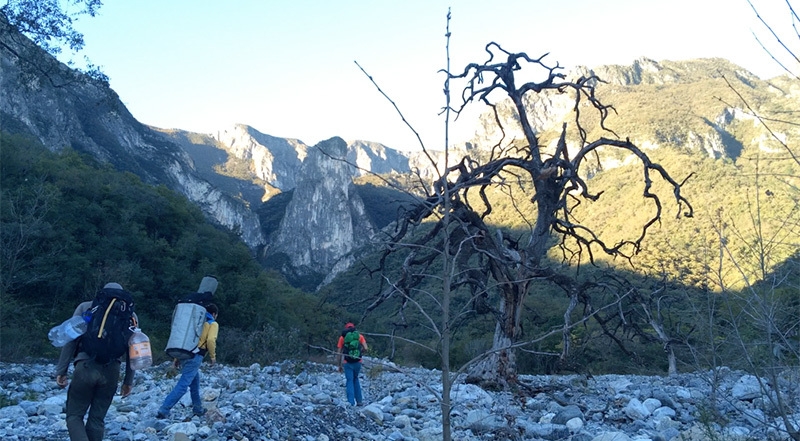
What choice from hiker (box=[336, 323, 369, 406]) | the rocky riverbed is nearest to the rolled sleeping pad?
the rocky riverbed

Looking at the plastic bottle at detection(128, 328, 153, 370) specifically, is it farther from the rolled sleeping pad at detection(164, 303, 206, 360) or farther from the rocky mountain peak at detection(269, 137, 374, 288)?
the rocky mountain peak at detection(269, 137, 374, 288)

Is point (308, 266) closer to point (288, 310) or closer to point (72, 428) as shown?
point (288, 310)

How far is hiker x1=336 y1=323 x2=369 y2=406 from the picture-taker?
323 inches

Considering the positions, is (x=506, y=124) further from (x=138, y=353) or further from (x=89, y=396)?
(x=89, y=396)

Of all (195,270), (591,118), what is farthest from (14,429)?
(591,118)

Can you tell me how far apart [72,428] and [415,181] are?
3408 mm

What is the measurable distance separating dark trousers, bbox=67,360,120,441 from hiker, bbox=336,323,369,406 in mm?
3764

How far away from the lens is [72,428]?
14.9 feet

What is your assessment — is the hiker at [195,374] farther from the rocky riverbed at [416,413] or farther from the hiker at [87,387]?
the hiker at [87,387]

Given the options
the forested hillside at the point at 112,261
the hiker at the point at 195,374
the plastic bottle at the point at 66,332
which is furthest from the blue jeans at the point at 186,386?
the forested hillside at the point at 112,261

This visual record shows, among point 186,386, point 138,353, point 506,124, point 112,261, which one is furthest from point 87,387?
point 506,124

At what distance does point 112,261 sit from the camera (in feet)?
71.8

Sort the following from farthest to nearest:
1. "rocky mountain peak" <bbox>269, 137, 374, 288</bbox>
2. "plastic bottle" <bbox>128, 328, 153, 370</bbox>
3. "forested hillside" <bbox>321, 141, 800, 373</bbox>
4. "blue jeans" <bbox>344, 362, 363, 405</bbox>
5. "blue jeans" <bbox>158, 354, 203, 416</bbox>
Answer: "rocky mountain peak" <bbox>269, 137, 374, 288</bbox>
"blue jeans" <bbox>344, 362, 363, 405</bbox>
"blue jeans" <bbox>158, 354, 203, 416</bbox>
"plastic bottle" <bbox>128, 328, 153, 370</bbox>
"forested hillside" <bbox>321, 141, 800, 373</bbox>

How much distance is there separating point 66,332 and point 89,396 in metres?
0.56
